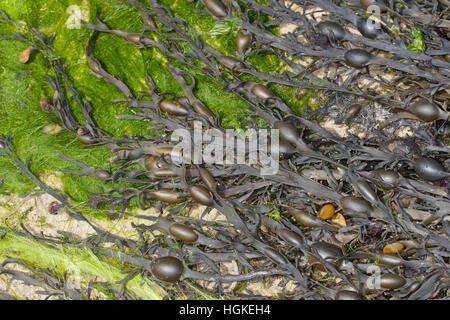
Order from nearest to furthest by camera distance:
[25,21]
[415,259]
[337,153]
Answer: [415,259] → [337,153] → [25,21]

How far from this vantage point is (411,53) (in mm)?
2328

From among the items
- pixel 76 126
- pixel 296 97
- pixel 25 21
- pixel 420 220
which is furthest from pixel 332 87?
pixel 25 21

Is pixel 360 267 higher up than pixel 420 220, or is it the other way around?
pixel 420 220

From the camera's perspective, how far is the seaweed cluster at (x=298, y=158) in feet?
7.52

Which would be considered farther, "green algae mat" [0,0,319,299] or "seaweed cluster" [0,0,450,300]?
"green algae mat" [0,0,319,299]

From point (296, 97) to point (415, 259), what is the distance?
1142 millimetres

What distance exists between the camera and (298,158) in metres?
2.45

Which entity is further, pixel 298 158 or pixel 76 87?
pixel 76 87

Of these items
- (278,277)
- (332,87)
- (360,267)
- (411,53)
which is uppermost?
(411,53)

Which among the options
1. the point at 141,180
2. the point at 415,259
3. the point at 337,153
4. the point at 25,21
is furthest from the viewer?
the point at 25,21

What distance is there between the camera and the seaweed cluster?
2293mm

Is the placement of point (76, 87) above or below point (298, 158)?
above

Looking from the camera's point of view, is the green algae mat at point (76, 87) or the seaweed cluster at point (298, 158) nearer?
the seaweed cluster at point (298, 158)
